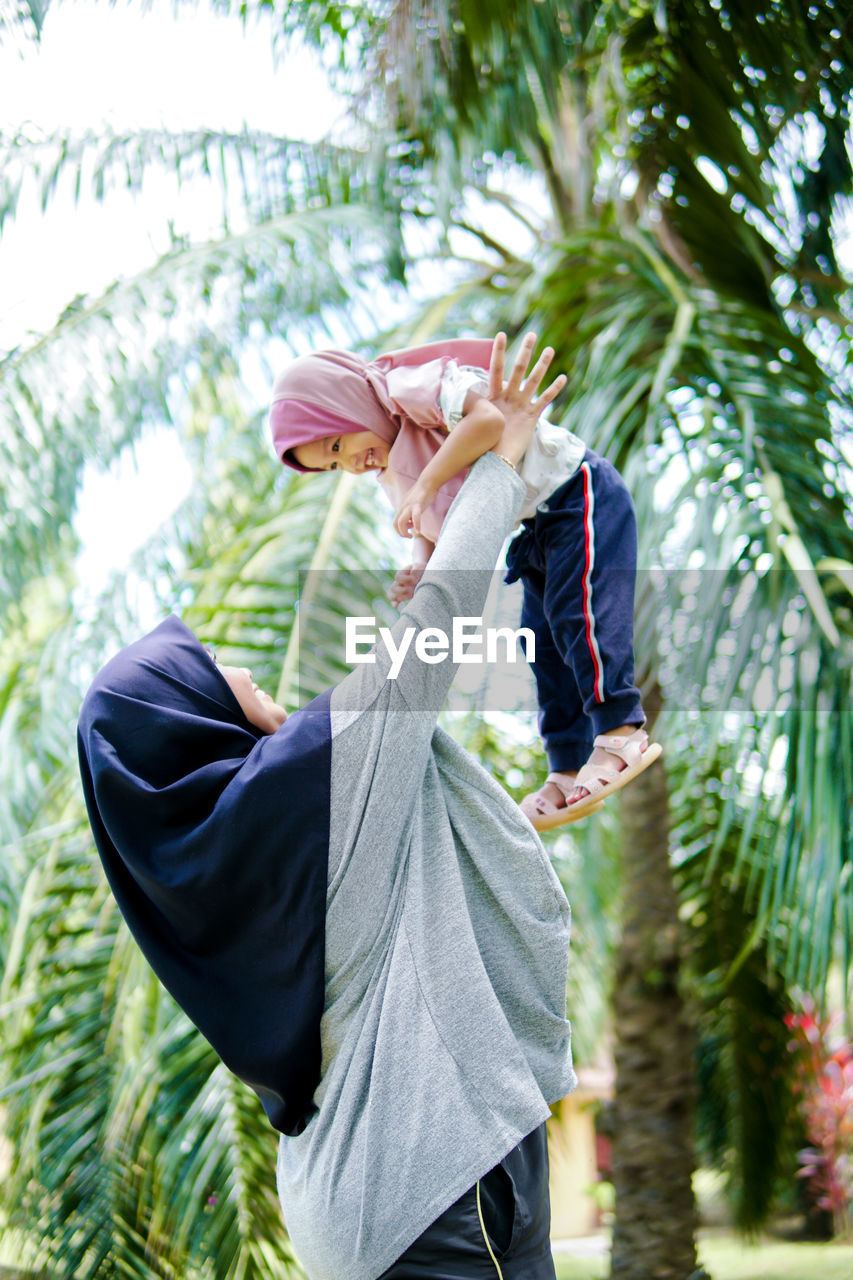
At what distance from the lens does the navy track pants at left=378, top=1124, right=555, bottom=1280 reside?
49.0 inches

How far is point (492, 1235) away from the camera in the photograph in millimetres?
1280

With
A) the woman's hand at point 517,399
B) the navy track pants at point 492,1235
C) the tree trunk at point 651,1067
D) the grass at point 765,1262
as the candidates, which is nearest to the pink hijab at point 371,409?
the woman's hand at point 517,399

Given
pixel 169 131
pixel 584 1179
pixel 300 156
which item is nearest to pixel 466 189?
pixel 300 156

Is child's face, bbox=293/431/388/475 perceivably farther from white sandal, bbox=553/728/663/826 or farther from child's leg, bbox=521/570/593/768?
white sandal, bbox=553/728/663/826

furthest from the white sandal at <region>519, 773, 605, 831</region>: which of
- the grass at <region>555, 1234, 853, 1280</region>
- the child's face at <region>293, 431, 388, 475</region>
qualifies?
the grass at <region>555, 1234, 853, 1280</region>

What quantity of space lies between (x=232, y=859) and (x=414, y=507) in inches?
20.9

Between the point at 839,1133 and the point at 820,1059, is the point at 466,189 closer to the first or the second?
the point at 820,1059

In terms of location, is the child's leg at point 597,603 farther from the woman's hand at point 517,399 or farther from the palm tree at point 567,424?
the palm tree at point 567,424

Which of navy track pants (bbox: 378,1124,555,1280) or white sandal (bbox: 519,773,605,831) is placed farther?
white sandal (bbox: 519,773,605,831)

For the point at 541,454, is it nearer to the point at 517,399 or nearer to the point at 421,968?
the point at 517,399

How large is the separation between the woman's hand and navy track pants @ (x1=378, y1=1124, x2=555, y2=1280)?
34.0 inches

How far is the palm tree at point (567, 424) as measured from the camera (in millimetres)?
2361

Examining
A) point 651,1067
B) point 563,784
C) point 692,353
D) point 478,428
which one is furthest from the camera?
point 651,1067

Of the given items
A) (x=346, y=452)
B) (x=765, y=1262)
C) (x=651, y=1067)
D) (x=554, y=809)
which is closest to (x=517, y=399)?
(x=346, y=452)
